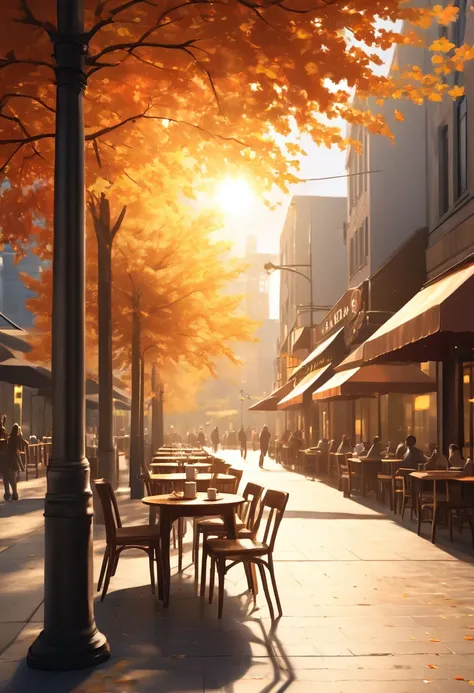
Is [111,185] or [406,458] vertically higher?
[111,185]

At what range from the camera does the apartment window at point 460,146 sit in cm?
1972

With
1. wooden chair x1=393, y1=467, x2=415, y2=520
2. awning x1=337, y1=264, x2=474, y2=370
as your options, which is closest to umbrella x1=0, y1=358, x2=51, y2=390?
wooden chair x1=393, y1=467, x2=415, y2=520

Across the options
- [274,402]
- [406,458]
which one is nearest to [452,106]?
[406,458]

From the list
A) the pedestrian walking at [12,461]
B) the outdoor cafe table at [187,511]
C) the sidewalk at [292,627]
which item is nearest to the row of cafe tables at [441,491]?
the sidewalk at [292,627]

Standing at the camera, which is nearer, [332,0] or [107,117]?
[332,0]

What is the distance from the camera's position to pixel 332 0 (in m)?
8.59

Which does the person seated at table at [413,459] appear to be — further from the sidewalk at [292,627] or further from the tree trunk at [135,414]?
the tree trunk at [135,414]

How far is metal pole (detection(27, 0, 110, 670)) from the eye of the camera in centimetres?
669

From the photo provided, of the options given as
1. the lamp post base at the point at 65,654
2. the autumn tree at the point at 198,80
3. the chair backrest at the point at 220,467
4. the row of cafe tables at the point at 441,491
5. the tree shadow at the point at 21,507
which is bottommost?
the tree shadow at the point at 21,507

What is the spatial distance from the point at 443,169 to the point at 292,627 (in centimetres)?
1566

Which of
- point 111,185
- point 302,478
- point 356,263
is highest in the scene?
point 356,263

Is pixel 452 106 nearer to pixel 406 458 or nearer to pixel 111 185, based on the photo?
pixel 406 458

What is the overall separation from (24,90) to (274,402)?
123 feet

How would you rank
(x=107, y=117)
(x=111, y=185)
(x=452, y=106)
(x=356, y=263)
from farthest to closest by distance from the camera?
(x=356, y=263)
(x=452, y=106)
(x=111, y=185)
(x=107, y=117)
